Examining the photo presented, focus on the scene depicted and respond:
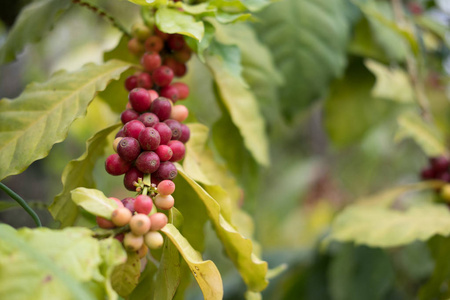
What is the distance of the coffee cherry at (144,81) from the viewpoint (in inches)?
18.2

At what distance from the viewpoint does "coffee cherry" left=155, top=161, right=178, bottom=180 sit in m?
0.38

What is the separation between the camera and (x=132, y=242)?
32 cm

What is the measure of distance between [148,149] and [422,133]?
552 millimetres

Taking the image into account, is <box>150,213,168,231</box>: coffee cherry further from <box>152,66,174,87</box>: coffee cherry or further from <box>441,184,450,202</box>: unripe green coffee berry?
<box>441,184,450,202</box>: unripe green coffee berry

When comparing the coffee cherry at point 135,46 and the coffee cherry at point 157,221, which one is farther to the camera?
the coffee cherry at point 135,46

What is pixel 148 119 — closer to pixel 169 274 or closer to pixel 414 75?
pixel 169 274

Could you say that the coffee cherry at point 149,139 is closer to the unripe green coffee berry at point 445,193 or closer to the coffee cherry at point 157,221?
the coffee cherry at point 157,221

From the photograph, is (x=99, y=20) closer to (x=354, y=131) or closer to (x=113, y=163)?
(x=354, y=131)

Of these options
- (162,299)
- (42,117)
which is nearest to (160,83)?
(42,117)

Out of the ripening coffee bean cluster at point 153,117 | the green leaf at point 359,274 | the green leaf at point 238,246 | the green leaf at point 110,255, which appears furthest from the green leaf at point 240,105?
the green leaf at point 359,274

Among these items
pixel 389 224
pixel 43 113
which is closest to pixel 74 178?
pixel 43 113

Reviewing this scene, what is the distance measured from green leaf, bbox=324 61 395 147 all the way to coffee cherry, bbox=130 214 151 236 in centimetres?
66

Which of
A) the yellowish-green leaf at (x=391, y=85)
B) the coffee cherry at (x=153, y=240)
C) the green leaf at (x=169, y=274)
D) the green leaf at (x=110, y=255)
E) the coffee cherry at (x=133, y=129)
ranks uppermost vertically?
the coffee cherry at (x=133, y=129)

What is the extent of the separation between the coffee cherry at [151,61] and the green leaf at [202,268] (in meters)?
0.20
